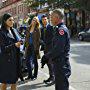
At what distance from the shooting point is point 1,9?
11819 centimetres

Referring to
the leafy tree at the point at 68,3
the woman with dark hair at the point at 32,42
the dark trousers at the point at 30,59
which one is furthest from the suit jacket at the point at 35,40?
the leafy tree at the point at 68,3

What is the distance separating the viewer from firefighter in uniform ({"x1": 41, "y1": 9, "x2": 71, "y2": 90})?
22.9 ft

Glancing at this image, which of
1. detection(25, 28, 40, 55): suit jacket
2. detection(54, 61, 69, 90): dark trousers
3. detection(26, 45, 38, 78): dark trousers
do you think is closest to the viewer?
detection(54, 61, 69, 90): dark trousers

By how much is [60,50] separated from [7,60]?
1401 mm

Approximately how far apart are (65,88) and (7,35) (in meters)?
1.64

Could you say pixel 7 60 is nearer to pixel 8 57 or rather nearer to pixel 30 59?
pixel 8 57

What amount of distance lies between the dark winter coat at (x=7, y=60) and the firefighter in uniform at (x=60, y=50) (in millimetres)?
1060

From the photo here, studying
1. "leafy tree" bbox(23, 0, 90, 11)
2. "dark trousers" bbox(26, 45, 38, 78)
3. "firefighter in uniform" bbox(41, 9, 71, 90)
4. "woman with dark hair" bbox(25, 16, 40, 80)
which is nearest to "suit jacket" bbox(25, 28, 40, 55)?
"woman with dark hair" bbox(25, 16, 40, 80)

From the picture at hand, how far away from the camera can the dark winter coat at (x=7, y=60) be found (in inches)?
313

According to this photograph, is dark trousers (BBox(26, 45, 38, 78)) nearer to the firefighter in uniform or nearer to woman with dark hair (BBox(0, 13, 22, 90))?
woman with dark hair (BBox(0, 13, 22, 90))

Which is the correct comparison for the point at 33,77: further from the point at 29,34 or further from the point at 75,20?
the point at 75,20

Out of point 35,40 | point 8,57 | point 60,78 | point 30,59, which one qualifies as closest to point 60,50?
point 60,78

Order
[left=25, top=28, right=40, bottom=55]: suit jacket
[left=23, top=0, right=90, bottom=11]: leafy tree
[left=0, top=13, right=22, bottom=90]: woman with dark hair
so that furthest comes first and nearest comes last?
1. [left=23, top=0, right=90, bottom=11]: leafy tree
2. [left=25, top=28, right=40, bottom=55]: suit jacket
3. [left=0, top=13, right=22, bottom=90]: woman with dark hair

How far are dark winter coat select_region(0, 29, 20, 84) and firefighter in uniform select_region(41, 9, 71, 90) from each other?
1.06m
